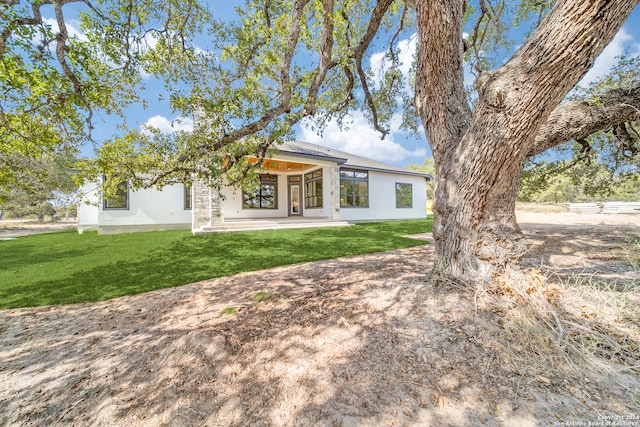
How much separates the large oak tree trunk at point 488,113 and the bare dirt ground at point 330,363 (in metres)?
0.68

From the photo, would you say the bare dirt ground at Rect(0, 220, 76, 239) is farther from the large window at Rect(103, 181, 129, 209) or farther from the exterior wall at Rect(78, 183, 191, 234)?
the large window at Rect(103, 181, 129, 209)

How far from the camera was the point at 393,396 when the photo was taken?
5.34ft

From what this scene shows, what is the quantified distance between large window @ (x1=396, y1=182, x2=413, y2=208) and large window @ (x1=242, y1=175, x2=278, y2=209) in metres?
7.87

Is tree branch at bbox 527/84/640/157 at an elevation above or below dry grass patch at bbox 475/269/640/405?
above

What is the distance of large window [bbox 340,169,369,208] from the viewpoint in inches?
534

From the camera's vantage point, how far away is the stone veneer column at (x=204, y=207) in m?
10.0

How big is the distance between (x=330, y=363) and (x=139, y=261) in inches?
223

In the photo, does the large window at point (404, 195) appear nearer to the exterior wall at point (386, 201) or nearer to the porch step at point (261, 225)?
the exterior wall at point (386, 201)

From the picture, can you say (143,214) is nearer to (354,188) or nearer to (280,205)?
(280,205)

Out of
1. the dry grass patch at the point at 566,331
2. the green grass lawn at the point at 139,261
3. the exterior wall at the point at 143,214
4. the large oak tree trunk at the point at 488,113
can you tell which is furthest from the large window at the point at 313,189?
the dry grass patch at the point at 566,331

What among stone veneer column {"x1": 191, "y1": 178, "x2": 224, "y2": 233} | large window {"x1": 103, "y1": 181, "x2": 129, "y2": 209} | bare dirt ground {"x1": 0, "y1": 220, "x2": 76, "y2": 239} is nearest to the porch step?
stone veneer column {"x1": 191, "y1": 178, "x2": 224, "y2": 233}

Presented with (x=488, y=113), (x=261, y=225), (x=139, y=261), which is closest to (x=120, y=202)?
(x=261, y=225)

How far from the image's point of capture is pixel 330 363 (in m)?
1.94

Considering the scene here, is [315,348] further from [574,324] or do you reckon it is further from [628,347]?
[628,347]
